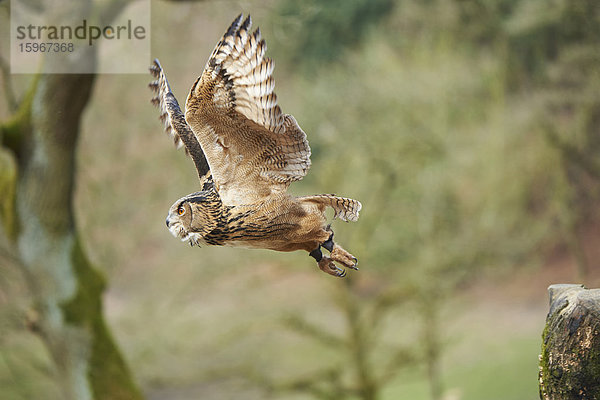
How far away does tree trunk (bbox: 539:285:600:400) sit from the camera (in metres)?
2.35

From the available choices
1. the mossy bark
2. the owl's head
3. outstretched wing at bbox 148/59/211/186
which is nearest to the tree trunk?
the owl's head

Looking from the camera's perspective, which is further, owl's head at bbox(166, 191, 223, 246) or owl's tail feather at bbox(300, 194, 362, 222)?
owl's tail feather at bbox(300, 194, 362, 222)

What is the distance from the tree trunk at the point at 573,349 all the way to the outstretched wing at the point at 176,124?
53.5 inches

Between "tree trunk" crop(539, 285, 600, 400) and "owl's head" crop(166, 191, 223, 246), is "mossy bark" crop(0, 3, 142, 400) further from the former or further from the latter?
"tree trunk" crop(539, 285, 600, 400)

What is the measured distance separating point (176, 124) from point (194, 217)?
0.63 meters

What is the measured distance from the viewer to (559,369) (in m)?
2.41

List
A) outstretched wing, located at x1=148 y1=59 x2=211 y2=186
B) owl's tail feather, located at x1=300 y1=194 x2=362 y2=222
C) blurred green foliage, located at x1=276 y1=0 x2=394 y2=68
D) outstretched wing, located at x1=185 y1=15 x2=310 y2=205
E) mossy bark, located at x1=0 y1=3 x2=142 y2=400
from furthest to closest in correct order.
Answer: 1. blurred green foliage, located at x1=276 y1=0 x2=394 y2=68
2. mossy bark, located at x1=0 y1=3 x2=142 y2=400
3. outstretched wing, located at x1=148 y1=59 x2=211 y2=186
4. owl's tail feather, located at x1=300 y1=194 x2=362 y2=222
5. outstretched wing, located at x1=185 y1=15 x2=310 y2=205

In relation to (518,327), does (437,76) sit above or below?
above

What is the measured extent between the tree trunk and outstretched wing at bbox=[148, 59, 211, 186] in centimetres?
136

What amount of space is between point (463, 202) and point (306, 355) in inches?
142

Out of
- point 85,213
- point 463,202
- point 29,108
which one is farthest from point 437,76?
point 29,108

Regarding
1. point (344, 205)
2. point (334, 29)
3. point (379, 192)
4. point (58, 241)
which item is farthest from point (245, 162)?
point (334, 29)

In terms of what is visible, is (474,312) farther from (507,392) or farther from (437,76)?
(437,76)

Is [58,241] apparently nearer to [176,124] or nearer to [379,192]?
[176,124]
